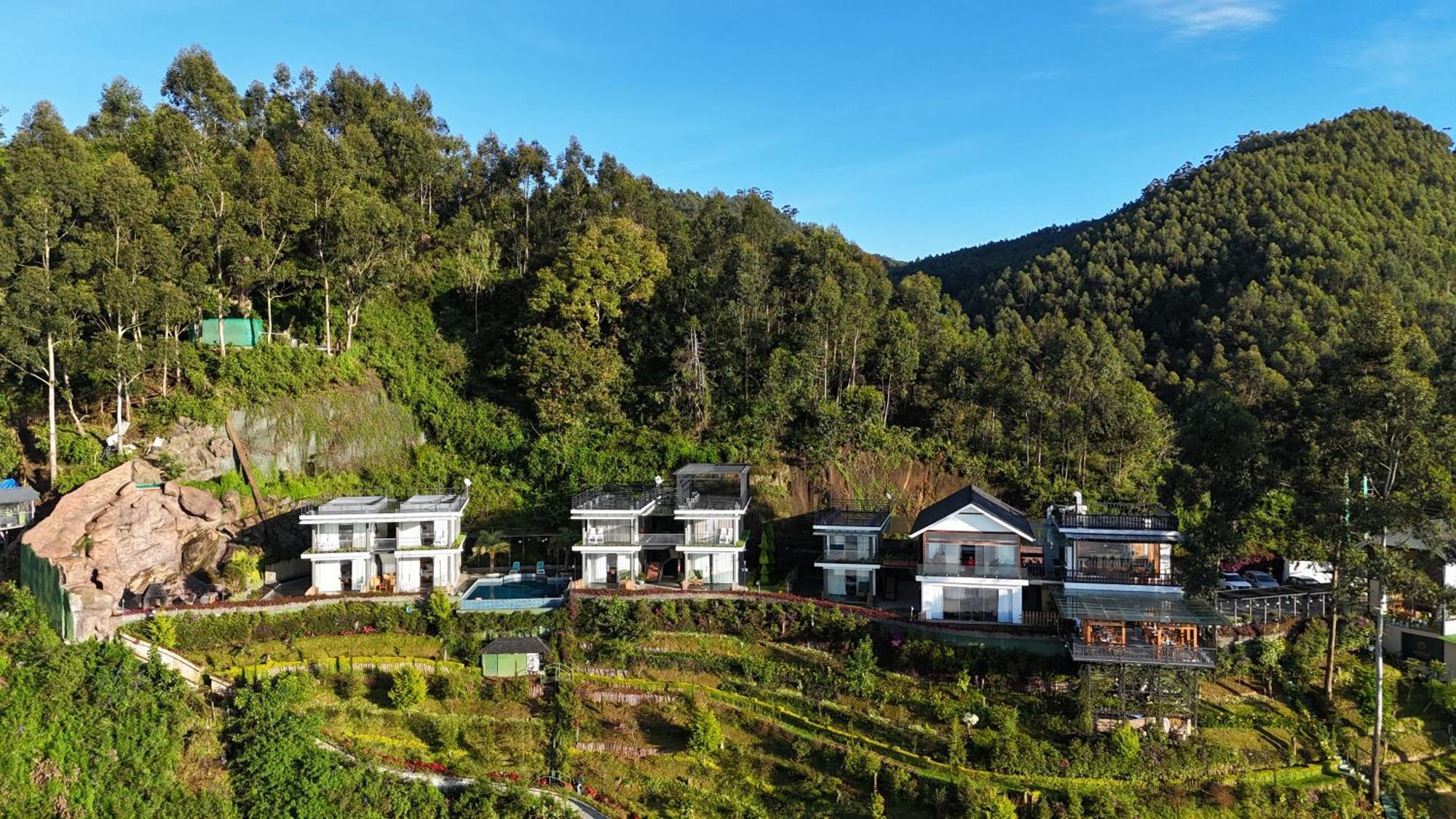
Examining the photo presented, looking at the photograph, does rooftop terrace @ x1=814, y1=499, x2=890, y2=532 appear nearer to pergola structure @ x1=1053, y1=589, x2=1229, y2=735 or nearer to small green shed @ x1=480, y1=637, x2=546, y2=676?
pergola structure @ x1=1053, y1=589, x2=1229, y2=735

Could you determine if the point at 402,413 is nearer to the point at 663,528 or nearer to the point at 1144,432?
the point at 663,528

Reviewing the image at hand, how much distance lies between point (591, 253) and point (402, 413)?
39.4 feet

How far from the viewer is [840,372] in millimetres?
40812

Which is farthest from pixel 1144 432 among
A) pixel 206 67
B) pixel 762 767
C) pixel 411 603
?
pixel 206 67

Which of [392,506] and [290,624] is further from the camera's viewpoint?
[392,506]

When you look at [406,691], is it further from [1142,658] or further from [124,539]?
[1142,658]

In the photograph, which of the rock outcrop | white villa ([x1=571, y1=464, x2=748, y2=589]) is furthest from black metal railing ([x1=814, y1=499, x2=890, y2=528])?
the rock outcrop

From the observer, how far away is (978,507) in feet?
82.9

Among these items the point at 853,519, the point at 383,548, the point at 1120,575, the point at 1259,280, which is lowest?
the point at 1120,575

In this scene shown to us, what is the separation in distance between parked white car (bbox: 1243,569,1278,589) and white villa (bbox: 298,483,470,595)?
2932 centimetres

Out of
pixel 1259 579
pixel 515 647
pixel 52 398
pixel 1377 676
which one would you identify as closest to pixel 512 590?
pixel 515 647

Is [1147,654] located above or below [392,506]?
below

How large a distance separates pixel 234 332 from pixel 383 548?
16335 mm

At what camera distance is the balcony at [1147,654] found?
816 inches
